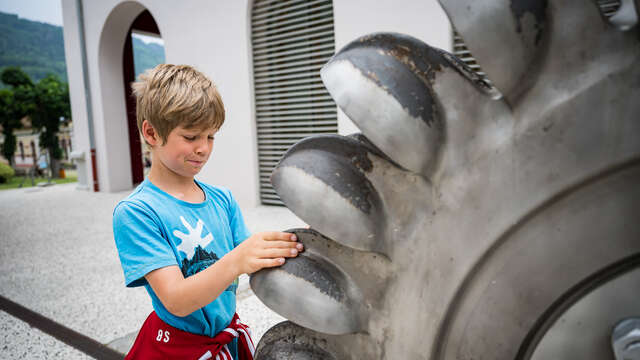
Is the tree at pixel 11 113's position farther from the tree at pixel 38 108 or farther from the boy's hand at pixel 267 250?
the boy's hand at pixel 267 250

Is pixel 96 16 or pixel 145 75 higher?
pixel 96 16

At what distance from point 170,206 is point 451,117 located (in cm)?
72

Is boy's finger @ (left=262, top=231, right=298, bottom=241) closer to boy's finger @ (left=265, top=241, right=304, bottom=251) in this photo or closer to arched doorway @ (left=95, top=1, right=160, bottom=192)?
boy's finger @ (left=265, top=241, right=304, bottom=251)

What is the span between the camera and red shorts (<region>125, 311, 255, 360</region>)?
0.96 meters

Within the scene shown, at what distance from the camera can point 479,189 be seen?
0.50 metres

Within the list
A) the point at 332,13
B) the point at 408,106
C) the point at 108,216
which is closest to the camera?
the point at 408,106

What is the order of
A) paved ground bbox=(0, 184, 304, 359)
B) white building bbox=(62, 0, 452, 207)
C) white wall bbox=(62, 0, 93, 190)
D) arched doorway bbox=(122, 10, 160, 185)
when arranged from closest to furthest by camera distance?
paved ground bbox=(0, 184, 304, 359) → white building bbox=(62, 0, 452, 207) → white wall bbox=(62, 0, 93, 190) → arched doorway bbox=(122, 10, 160, 185)

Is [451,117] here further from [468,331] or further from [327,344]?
[327,344]

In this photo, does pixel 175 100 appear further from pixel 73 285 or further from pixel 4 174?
pixel 4 174

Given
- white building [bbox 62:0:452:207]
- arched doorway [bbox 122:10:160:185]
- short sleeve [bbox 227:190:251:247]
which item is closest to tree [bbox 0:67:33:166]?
arched doorway [bbox 122:10:160:185]

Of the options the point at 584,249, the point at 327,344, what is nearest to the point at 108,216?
the point at 327,344

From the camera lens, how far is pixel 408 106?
0.52 m

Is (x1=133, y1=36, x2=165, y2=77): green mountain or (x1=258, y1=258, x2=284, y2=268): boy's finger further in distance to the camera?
(x1=133, y1=36, x2=165, y2=77): green mountain

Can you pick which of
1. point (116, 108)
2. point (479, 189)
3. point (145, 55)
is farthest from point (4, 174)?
point (145, 55)
